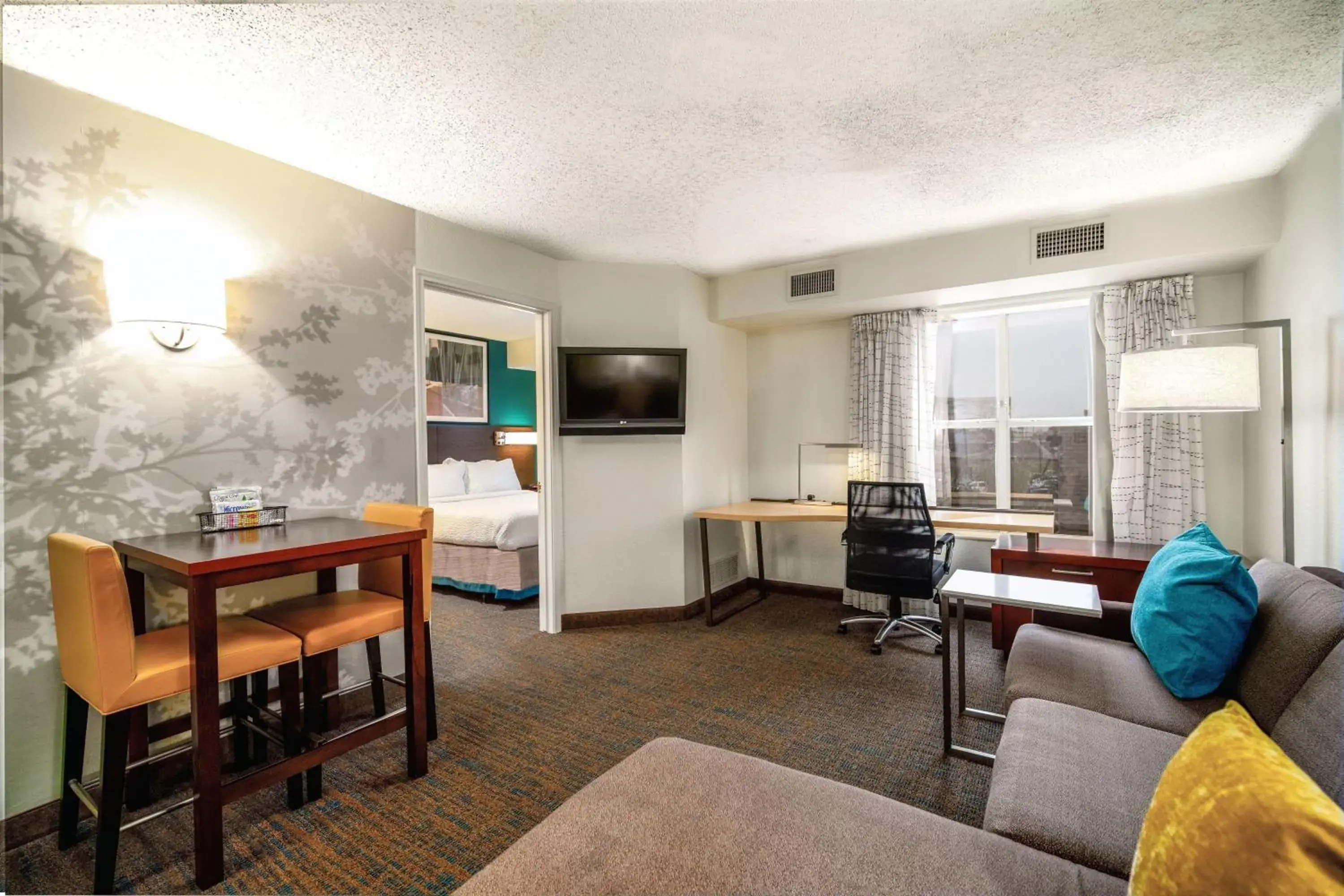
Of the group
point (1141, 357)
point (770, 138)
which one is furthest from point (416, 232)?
point (1141, 357)

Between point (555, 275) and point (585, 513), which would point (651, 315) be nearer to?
point (555, 275)

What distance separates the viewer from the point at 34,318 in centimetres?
192

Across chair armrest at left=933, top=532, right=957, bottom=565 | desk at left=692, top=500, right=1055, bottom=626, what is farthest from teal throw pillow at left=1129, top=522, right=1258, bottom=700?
chair armrest at left=933, top=532, right=957, bottom=565

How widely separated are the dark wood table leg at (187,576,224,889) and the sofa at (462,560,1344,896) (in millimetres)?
1127

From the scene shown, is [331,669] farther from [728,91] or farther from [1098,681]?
[1098,681]

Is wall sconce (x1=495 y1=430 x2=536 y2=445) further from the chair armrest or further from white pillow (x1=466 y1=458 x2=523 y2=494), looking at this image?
the chair armrest

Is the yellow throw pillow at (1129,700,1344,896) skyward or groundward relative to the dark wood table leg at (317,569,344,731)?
skyward

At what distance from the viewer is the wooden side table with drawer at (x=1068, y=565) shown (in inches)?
118

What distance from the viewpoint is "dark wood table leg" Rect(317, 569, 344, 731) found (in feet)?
8.50

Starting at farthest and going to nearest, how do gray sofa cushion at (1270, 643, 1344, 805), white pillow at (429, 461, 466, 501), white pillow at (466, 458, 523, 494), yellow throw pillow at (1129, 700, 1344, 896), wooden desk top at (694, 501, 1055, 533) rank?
white pillow at (466, 458, 523, 494), white pillow at (429, 461, 466, 501), wooden desk top at (694, 501, 1055, 533), gray sofa cushion at (1270, 643, 1344, 805), yellow throw pillow at (1129, 700, 1344, 896)

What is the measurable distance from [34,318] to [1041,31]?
3.34 meters

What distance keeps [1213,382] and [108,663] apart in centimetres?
384

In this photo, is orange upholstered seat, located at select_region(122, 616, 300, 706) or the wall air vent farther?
the wall air vent

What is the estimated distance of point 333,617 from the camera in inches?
85.8
